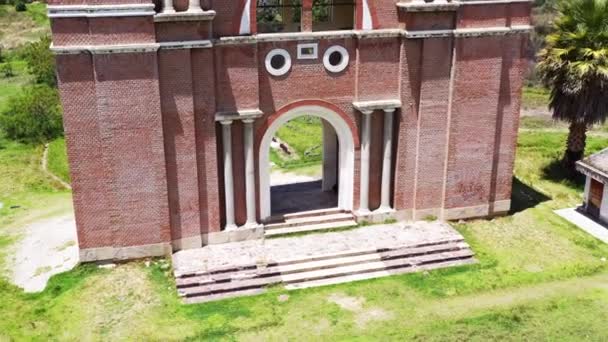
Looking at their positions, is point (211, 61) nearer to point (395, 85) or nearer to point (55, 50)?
point (55, 50)

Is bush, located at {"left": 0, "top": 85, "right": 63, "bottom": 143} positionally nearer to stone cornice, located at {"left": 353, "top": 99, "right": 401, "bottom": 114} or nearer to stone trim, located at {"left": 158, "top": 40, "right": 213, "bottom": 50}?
stone trim, located at {"left": 158, "top": 40, "right": 213, "bottom": 50}

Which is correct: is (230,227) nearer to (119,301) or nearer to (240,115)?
(240,115)

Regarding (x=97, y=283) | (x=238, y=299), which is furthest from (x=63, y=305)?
(x=238, y=299)

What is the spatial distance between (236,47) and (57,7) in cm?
535

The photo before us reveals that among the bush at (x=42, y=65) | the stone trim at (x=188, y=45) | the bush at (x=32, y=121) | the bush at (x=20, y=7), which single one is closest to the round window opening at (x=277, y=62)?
the stone trim at (x=188, y=45)

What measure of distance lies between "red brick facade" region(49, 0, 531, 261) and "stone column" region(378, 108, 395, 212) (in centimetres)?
24

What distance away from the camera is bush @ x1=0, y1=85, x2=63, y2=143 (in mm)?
35750

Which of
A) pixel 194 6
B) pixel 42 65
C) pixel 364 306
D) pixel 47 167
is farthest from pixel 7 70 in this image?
pixel 364 306

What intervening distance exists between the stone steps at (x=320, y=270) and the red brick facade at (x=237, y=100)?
1.96m

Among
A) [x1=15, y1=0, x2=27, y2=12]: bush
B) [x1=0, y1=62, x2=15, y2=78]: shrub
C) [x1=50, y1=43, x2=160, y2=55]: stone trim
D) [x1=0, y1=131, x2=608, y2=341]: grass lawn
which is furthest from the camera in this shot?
[x1=15, y1=0, x2=27, y2=12]: bush

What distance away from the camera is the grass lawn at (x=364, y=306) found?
60.4 ft

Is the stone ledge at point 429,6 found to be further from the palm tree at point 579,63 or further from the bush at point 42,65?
the bush at point 42,65

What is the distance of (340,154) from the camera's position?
23906mm

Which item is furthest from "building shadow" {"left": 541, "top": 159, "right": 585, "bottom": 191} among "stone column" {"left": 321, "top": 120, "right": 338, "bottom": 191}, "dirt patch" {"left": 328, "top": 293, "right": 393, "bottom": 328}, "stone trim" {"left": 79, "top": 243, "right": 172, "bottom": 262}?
"stone trim" {"left": 79, "top": 243, "right": 172, "bottom": 262}
